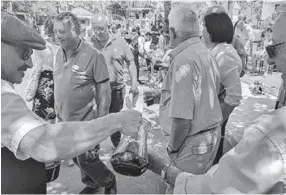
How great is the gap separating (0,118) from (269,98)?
8.28m

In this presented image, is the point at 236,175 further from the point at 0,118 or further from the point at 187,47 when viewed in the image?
the point at 187,47

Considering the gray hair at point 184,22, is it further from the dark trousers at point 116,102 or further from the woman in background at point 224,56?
the dark trousers at point 116,102

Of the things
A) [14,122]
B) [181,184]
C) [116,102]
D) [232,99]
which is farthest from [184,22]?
[116,102]

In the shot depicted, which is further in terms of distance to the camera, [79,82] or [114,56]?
[114,56]

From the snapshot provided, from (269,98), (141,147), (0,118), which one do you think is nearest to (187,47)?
(141,147)

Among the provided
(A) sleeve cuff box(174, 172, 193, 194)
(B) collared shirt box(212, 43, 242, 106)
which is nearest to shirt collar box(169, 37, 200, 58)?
(B) collared shirt box(212, 43, 242, 106)

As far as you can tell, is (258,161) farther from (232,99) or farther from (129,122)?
(232,99)

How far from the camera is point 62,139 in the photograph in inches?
52.8

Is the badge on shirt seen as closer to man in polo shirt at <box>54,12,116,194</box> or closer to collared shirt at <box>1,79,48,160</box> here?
man in polo shirt at <box>54,12,116,194</box>

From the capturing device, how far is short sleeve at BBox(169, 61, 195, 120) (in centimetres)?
227

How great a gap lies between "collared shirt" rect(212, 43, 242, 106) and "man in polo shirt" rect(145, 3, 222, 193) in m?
0.74

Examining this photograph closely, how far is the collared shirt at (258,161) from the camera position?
929 millimetres

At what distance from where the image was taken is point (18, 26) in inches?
56.2

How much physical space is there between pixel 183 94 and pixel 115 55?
258cm
